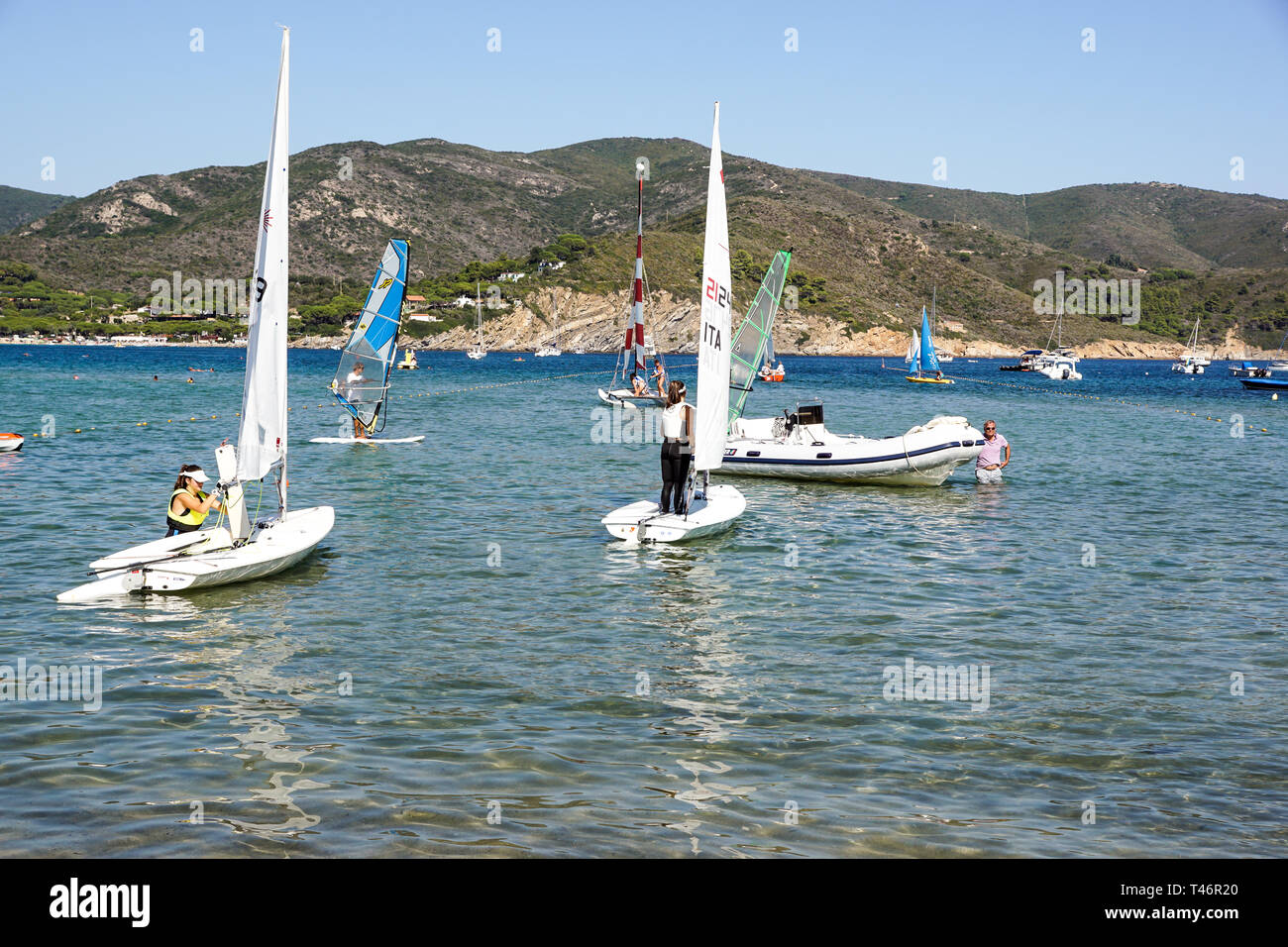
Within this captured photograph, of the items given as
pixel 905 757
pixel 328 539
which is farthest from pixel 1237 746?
pixel 328 539

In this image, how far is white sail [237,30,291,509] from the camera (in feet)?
49.9

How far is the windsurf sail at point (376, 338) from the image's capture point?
111 ft

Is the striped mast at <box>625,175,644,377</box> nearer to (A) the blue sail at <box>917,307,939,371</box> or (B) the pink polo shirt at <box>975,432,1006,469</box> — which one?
(B) the pink polo shirt at <box>975,432,1006,469</box>

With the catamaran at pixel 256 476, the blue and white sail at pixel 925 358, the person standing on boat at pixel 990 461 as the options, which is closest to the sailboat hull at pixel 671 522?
the catamaran at pixel 256 476

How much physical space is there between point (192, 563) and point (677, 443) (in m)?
7.74

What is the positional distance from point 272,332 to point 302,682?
640 centimetres

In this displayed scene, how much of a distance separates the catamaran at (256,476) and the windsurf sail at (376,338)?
17904 millimetres

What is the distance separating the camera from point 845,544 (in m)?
19.7

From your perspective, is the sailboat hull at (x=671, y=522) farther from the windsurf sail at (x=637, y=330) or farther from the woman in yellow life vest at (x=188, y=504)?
the windsurf sail at (x=637, y=330)

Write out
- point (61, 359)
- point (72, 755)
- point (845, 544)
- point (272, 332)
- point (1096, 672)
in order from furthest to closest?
point (61, 359)
point (845, 544)
point (272, 332)
point (1096, 672)
point (72, 755)

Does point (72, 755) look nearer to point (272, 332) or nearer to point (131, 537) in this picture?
point (272, 332)

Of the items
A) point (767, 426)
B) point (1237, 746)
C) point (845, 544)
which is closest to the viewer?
point (1237, 746)

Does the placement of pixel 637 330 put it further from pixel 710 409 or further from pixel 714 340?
pixel 710 409
